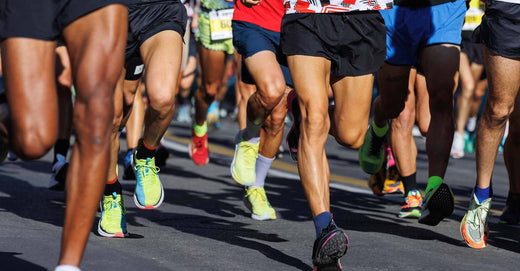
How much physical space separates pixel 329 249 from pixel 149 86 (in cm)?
160

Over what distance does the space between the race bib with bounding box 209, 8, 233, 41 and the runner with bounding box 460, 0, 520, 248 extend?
149 inches

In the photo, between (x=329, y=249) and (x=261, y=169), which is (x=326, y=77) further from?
(x=261, y=169)

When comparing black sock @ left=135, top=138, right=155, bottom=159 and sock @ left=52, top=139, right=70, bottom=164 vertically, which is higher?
black sock @ left=135, top=138, right=155, bottom=159

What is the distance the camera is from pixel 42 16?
3.67 m

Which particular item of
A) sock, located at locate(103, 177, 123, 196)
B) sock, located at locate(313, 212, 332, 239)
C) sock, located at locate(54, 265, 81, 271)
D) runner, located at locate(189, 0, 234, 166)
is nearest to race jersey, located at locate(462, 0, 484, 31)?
runner, located at locate(189, 0, 234, 166)

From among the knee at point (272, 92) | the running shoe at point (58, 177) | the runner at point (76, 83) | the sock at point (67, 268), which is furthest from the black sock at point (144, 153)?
the sock at point (67, 268)

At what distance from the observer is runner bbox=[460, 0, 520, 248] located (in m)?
5.35

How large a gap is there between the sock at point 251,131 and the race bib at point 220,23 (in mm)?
2472

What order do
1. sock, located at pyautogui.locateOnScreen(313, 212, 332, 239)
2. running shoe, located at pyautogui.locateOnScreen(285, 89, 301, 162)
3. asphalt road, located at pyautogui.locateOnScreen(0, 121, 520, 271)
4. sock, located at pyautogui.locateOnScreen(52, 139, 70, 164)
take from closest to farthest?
1. sock, located at pyautogui.locateOnScreen(313, 212, 332, 239)
2. asphalt road, located at pyautogui.locateOnScreen(0, 121, 520, 271)
3. running shoe, located at pyautogui.locateOnScreen(285, 89, 301, 162)
4. sock, located at pyautogui.locateOnScreen(52, 139, 70, 164)

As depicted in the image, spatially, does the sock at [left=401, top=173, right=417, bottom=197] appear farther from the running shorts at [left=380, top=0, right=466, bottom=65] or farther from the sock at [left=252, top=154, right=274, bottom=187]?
the sock at [left=252, top=154, right=274, bottom=187]

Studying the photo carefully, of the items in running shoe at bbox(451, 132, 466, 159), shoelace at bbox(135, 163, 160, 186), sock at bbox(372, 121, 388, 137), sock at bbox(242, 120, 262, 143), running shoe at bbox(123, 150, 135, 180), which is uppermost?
shoelace at bbox(135, 163, 160, 186)

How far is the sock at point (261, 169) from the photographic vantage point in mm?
6438

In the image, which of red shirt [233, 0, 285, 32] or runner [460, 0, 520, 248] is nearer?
runner [460, 0, 520, 248]

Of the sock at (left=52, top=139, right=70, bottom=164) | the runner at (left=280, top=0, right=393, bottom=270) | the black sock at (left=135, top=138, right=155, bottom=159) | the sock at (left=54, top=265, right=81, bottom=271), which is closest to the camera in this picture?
the sock at (left=54, top=265, right=81, bottom=271)
